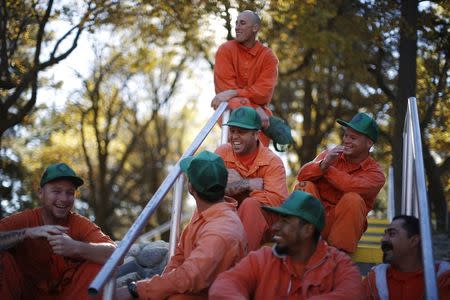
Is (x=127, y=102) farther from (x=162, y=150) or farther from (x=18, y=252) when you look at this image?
(x=18, y=252)

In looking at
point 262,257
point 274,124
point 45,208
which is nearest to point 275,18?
point 274,124

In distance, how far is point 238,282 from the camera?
5.08 meters

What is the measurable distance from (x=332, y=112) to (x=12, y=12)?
11.0 m

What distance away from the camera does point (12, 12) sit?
1070cm

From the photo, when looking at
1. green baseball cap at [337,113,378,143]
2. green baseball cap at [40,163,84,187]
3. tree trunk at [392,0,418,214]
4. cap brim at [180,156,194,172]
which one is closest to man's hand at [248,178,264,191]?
green baseball cap at [337,113,378,143]

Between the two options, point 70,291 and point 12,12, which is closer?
point 70,291

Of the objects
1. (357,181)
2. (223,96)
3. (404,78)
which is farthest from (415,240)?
(404,78)

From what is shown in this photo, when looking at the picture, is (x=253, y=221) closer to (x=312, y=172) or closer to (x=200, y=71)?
(x=312, y=172)

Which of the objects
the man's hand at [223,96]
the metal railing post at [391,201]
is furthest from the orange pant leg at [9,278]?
the metal railing post at [391,201]

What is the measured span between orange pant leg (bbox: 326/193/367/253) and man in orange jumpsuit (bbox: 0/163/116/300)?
157cm

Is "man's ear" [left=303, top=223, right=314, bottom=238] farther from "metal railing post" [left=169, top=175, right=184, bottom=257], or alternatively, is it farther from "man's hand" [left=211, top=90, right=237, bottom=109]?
"man's hand" [left=211, top=90, right=237, bottom=109]

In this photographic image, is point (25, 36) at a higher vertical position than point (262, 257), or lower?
higher

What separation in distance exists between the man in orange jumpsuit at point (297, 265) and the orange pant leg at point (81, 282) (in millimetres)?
1281

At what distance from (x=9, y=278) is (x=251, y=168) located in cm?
201
